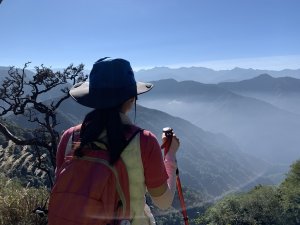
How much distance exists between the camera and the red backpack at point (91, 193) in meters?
1.87

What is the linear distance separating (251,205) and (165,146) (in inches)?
1318

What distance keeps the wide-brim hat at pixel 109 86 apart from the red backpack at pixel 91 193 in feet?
0.80

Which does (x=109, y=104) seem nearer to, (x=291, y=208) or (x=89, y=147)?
(x=89, y=147)

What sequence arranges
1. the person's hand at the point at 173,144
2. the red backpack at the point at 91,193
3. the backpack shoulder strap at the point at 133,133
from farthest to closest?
the person's hand at the point at 173,144
the backpack shoulder strap at the point at 133,133
the red backpack at the point at 91,193

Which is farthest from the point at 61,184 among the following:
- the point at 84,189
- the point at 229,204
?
the point at 229,204

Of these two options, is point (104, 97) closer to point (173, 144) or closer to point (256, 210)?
point (173, 144)

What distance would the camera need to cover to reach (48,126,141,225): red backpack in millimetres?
1871

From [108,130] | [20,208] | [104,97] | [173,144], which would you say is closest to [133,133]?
[108,130]

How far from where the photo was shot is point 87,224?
6.10ft

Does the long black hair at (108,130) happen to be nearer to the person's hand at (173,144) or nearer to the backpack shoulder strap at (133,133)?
the backpack shoulder strap at (133,133)

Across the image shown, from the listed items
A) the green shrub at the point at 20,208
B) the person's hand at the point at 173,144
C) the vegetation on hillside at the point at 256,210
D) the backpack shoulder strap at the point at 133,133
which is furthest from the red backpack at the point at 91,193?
the vegetation on hillside at the point at 256,210

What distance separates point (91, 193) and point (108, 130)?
33 centimetres

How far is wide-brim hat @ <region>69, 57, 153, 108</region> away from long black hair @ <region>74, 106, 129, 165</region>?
0.06 meters

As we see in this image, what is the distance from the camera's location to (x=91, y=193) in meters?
1.88
